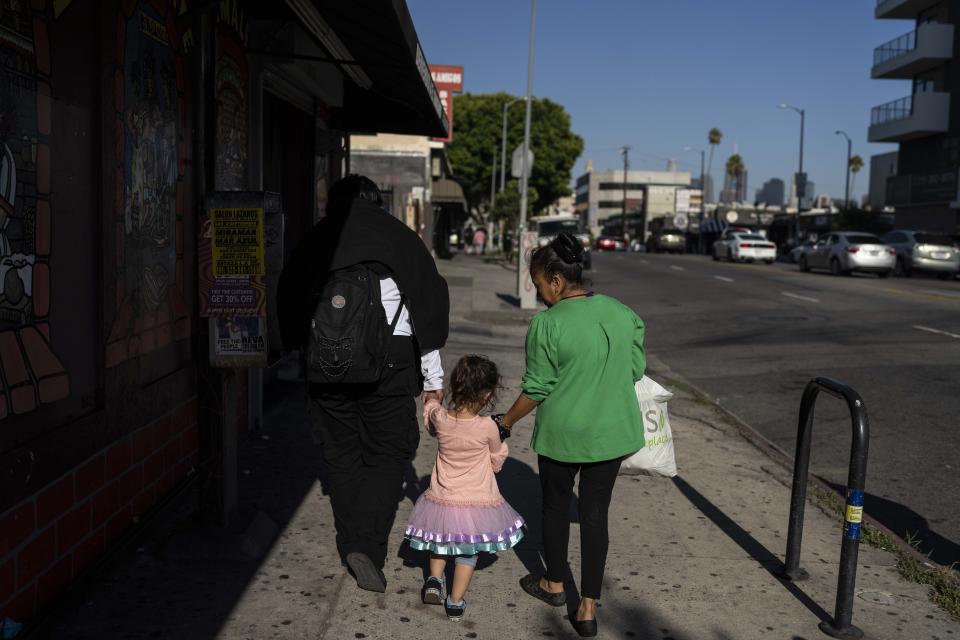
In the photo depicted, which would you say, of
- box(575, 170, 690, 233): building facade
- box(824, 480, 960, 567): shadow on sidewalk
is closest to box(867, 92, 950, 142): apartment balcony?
box(824, 480, 960, 567): shadow on sidewalk

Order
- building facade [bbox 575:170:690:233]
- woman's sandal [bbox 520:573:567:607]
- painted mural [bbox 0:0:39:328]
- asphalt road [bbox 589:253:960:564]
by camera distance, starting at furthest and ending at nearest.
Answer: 1. building facade [bbox 575:170:690:233]
2. asphalt road [bbox 589:253:960:564]
3. woman's sandal [bbox 520:573:567:607]
4. painted mural [bbox 0:0:39:328]

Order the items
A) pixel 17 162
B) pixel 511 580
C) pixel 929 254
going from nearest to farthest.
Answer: pixel 17 162, pixel 511 580, pixel 929 254

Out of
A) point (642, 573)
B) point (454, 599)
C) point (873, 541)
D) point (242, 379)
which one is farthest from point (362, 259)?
point (873, 541)

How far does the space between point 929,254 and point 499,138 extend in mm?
41330

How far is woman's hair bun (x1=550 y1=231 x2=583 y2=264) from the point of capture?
3785mm

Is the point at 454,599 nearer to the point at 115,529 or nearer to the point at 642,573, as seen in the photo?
the point at 642,573

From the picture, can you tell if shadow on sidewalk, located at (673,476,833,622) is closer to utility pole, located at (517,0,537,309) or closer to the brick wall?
the brick wall

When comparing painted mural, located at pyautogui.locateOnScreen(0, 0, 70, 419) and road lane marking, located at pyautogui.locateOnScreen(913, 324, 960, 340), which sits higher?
painted mural, located at pyautogui.locateOnScreen(0, 0, 70, 419)

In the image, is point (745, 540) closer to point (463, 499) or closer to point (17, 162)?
point (463, 499)

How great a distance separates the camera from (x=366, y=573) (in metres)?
4.13

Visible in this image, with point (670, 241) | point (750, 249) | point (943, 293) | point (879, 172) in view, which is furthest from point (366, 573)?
point (879, 172)

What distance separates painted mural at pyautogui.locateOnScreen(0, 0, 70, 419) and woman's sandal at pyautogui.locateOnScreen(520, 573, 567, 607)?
2.18 meters

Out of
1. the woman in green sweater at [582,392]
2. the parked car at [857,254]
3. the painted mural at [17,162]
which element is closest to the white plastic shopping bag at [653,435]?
the woman in green sweater at [582,392]

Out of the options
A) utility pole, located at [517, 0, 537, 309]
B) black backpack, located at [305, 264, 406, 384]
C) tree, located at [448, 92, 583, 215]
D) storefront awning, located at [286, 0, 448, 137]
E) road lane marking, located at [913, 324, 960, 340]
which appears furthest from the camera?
tree, located at [448, 92, 583, 215]
